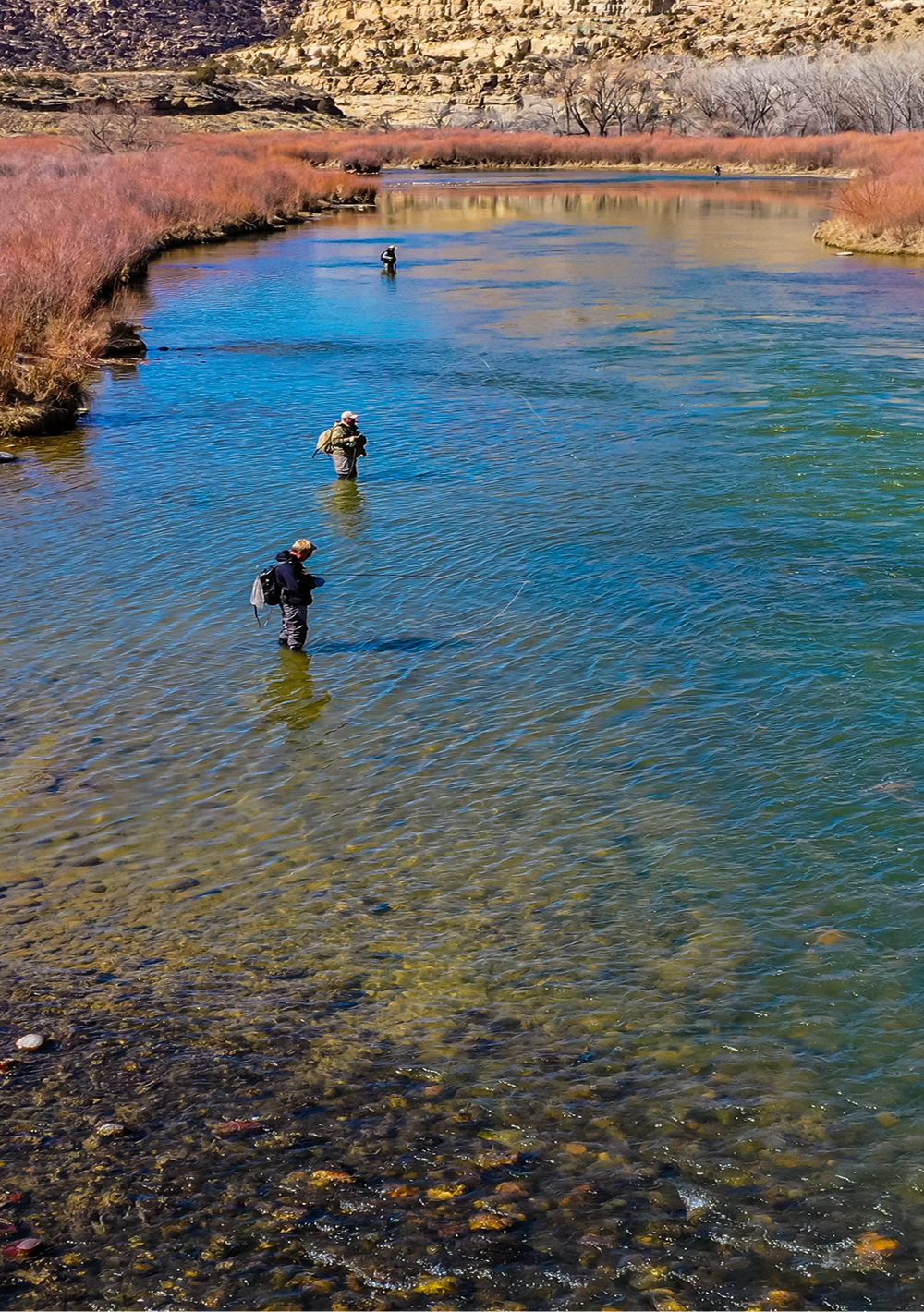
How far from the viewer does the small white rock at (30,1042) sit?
630 cm

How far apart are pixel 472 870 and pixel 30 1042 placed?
3.02 m

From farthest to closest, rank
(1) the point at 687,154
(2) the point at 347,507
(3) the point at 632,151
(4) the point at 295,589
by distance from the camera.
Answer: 1. (3) the point at 632,151
2. (1) the point at 687,154
3. (2) the point at 347,507
4. (4) the point at 295,589

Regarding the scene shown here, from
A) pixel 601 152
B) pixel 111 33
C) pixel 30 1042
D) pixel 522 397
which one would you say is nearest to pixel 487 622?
pixel 30 1042

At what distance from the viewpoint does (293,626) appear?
11.4m

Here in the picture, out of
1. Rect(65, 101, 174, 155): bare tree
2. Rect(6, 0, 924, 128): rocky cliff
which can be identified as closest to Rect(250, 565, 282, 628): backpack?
Rect(65, 101, 174, 155): bare tree

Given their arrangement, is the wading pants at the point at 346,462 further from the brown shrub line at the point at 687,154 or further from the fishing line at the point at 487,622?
the brown shrub line at the point at 687,154

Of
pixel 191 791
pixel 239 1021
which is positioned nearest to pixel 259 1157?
pixel 239 1021

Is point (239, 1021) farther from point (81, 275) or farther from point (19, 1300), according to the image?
point (81, 275)

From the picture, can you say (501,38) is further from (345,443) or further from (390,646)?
(390,646)

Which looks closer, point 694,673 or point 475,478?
point 694,673

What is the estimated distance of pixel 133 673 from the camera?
11.4 meters

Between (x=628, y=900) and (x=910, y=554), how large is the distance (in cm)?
761

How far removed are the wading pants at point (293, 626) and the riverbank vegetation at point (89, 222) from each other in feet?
33.7

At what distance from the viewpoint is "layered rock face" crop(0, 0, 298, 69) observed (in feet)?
405
